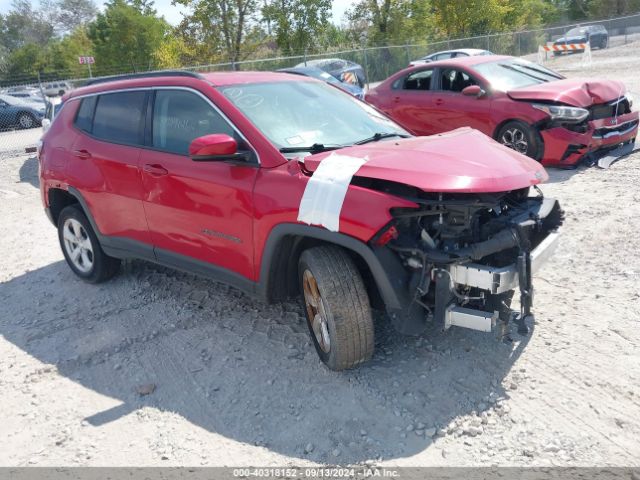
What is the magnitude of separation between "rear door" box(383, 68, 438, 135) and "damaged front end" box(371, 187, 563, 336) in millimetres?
6180

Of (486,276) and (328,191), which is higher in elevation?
(328,191)

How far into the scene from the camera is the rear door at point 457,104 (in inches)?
338

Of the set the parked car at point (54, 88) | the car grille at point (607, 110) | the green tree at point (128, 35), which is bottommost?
the car grille at point (607, 110)

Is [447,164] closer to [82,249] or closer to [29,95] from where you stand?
[82,249]

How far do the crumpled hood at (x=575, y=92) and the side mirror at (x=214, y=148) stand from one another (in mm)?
5474

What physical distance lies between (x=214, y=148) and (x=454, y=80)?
634cm

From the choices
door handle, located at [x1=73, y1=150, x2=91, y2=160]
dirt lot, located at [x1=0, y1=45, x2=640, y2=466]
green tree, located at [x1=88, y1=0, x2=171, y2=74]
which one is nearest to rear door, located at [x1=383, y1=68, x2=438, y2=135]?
dirt lot, located at [x1=0, y1=45, x2=640, y2=466]

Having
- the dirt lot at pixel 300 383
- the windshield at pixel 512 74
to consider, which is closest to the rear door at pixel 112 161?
the dirt lot at pixel 300 383

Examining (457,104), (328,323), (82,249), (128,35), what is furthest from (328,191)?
(128,35)

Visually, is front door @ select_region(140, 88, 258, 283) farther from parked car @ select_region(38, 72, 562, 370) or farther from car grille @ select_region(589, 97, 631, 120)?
car grille @ select_region(589, 97, 631, 120)

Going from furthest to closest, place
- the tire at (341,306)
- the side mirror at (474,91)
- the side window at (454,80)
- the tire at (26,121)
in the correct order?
1. the tire at (26,121)
2. the side window at (454,80)
3. the side mirror at (474,91)
4. the tire at (341,306)

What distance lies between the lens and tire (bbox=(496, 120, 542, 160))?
8.00 meters

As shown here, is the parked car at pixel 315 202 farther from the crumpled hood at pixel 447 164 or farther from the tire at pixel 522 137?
the tire at pixel 522 137

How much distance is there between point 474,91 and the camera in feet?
27.7
